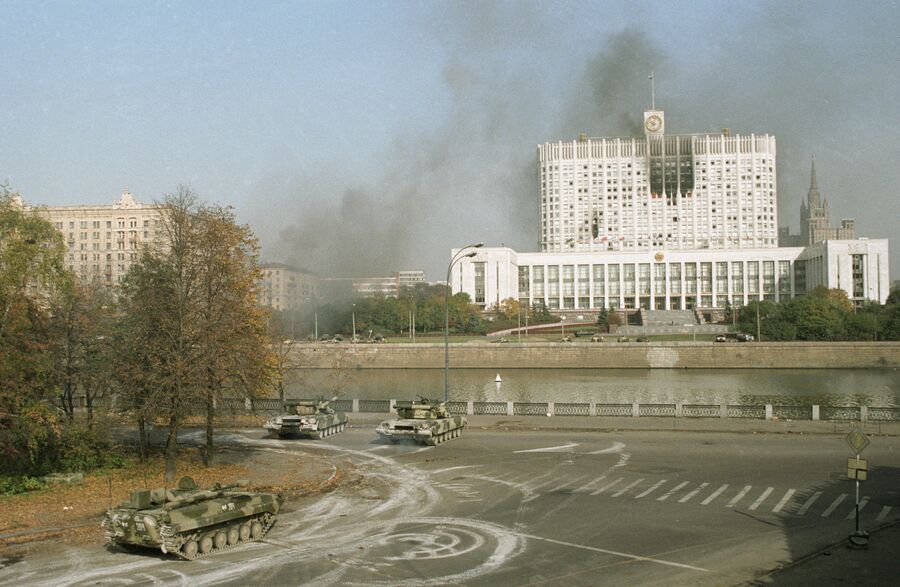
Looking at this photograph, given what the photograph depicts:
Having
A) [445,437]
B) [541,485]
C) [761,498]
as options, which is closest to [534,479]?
[541,485]

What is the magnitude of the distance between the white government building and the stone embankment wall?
196 ft

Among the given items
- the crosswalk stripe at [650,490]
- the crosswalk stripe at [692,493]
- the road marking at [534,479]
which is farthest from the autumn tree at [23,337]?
the crosswalk stripe at [692,493]

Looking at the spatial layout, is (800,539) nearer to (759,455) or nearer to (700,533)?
(700,533)

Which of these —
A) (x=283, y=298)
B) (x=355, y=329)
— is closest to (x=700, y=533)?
(x=283, y=298)

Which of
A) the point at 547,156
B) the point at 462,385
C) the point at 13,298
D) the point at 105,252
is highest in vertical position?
the point at 547,156

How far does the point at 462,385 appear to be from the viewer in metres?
69.5

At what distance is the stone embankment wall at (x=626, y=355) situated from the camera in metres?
86.8

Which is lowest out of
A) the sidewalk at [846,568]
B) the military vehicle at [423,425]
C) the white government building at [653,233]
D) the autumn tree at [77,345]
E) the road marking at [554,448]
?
the road marking at [554,448]

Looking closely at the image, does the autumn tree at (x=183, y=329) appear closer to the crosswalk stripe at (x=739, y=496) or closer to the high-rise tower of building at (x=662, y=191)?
the crosswalk stripe at (x=739, y=496)

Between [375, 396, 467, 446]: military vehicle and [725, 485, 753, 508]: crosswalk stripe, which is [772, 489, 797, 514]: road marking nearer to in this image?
[725, 485, 753, 508]: crosswalk stripe

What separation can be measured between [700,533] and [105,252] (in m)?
126

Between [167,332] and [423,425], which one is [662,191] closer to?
[423,425]

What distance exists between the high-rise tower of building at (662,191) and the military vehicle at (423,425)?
523ft

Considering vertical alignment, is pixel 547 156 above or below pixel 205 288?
above
